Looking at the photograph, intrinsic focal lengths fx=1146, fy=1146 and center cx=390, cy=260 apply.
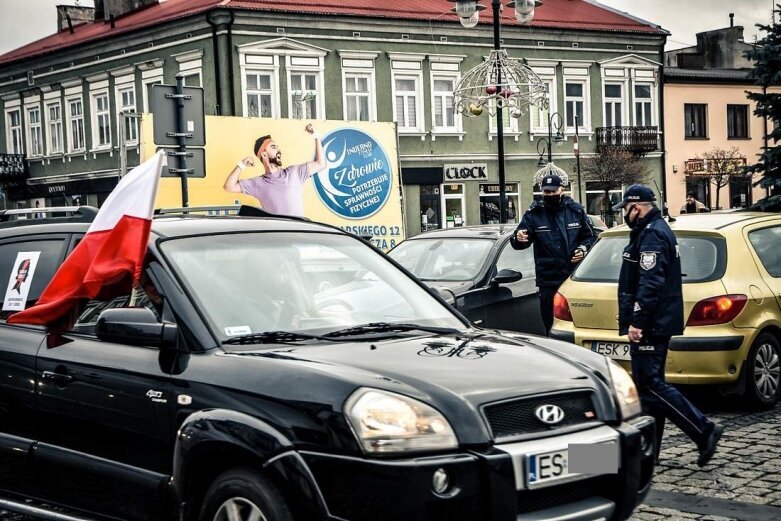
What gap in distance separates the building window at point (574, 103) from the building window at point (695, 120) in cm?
699

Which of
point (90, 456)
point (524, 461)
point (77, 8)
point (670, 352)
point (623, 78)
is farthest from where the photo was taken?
point (77, 8)

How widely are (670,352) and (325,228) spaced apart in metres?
4.06

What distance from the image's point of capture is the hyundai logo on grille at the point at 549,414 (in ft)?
14.3

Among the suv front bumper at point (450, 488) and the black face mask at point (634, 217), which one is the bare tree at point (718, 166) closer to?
the black face mask at point (634, 217)

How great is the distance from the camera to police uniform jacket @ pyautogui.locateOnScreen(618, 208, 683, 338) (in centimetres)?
720

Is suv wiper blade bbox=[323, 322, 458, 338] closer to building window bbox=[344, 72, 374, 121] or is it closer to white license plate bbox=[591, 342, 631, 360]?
white license plate bbox=[591, 342, 631, 360]

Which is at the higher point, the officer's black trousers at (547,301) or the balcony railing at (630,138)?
the balcony railing at (630,138)

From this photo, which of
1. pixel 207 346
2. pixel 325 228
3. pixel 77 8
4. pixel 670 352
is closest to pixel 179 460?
pixel 207 346

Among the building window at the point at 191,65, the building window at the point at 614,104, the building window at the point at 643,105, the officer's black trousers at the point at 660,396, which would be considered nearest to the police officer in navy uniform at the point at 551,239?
the officer's black trousers at the point at 660,396

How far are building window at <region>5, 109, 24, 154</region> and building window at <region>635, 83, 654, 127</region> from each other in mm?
27193

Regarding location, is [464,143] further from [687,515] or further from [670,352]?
[687,515]

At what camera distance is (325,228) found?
6.06 m

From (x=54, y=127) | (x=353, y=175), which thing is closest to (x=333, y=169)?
(x=353, y=175)

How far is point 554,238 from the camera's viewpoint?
1060cm
